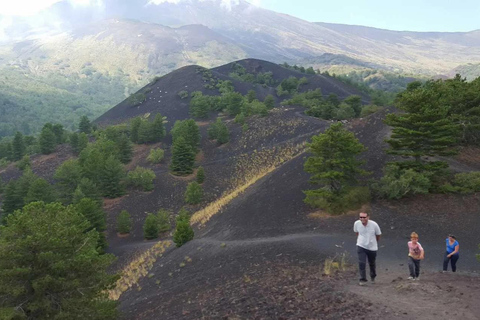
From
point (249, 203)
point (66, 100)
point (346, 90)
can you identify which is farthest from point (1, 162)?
point (66, 100)

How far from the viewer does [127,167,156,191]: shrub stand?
35.3m

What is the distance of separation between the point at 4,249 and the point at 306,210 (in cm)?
1174

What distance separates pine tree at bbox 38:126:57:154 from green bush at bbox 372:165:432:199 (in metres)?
52.6

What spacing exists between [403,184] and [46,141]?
5406 centimetres

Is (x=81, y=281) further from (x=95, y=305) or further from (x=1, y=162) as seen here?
(x=1, y=162)

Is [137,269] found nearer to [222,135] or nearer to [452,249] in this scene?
[452,249]

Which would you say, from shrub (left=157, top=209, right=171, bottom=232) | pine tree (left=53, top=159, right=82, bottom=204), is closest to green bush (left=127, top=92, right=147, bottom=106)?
pine tree (left=53, top=159, right=82, bottom=204)

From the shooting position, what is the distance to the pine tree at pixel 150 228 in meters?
26.1

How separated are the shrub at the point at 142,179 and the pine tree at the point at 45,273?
82.2 feet

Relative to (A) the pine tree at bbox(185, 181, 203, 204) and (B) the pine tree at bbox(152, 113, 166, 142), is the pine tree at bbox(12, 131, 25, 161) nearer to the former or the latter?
(B) the pine tree at bbox(152, 113, 166, 142)

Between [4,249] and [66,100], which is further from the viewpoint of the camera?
[66,100]

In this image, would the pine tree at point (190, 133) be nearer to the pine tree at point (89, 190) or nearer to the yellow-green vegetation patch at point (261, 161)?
the yellow-green vegetation patch at point (261, 161)

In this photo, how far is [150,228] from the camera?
26.2 meters

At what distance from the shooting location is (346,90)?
283 ft
